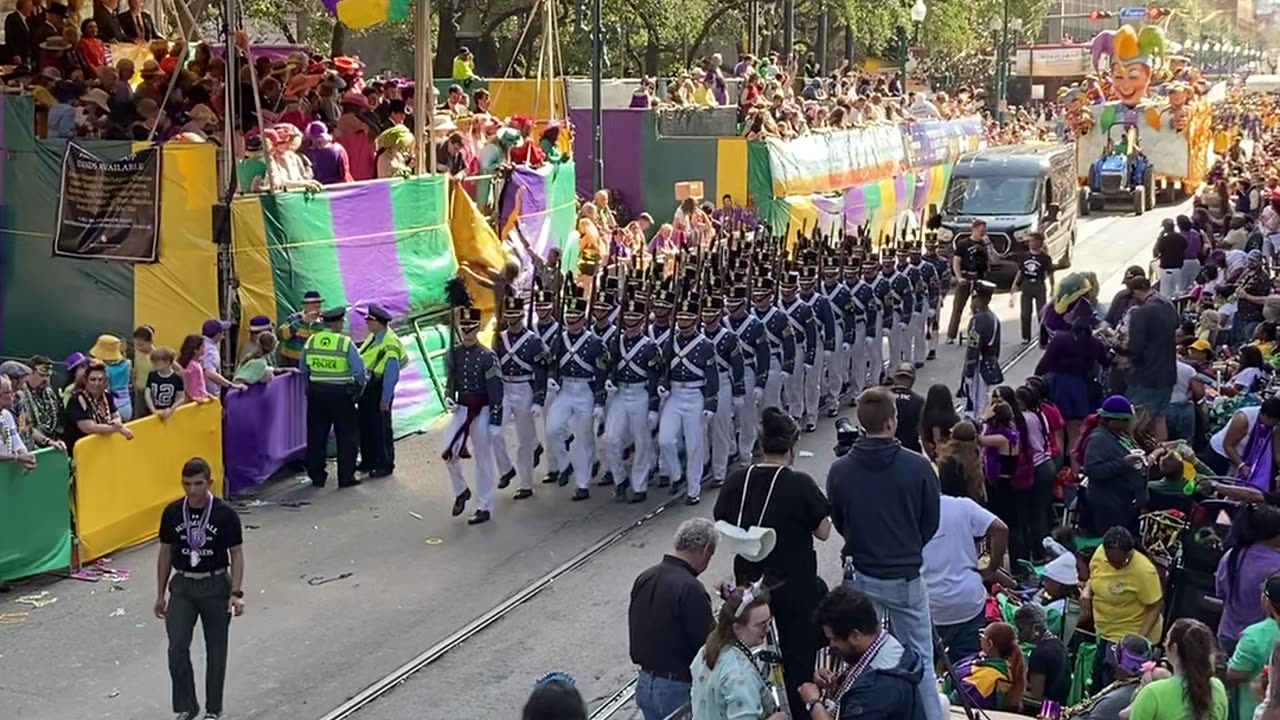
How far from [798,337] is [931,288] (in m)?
4.33

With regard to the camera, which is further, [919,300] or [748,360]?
[919,300]

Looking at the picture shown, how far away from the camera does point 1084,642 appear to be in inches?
369

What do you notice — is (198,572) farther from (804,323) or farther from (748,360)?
(804,323)

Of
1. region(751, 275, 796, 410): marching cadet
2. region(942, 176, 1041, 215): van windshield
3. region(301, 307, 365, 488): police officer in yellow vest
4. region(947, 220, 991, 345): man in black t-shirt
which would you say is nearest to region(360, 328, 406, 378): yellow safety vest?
region(301, 307, 365, 488): police officer in yellow vest

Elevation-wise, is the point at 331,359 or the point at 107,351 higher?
the point at 107,351

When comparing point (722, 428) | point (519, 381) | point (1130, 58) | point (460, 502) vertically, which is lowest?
point (460, 502)

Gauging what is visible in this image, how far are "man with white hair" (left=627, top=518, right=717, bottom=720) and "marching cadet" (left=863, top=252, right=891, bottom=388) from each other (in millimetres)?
11479

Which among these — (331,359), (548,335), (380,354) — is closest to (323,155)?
(380,354)

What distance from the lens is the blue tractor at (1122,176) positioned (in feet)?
131

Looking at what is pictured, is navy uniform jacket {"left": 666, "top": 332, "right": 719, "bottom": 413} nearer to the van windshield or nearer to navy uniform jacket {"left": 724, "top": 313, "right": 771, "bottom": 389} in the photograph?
navy uniform jacket {"left": 724, "top": 313, "right": 771, "bottom": 389}

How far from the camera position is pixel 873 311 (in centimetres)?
1897

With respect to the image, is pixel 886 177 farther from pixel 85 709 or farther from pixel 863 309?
pixel 85 709

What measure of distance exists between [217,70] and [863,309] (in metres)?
7.30

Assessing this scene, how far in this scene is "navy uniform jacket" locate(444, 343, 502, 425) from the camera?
1423 cm
